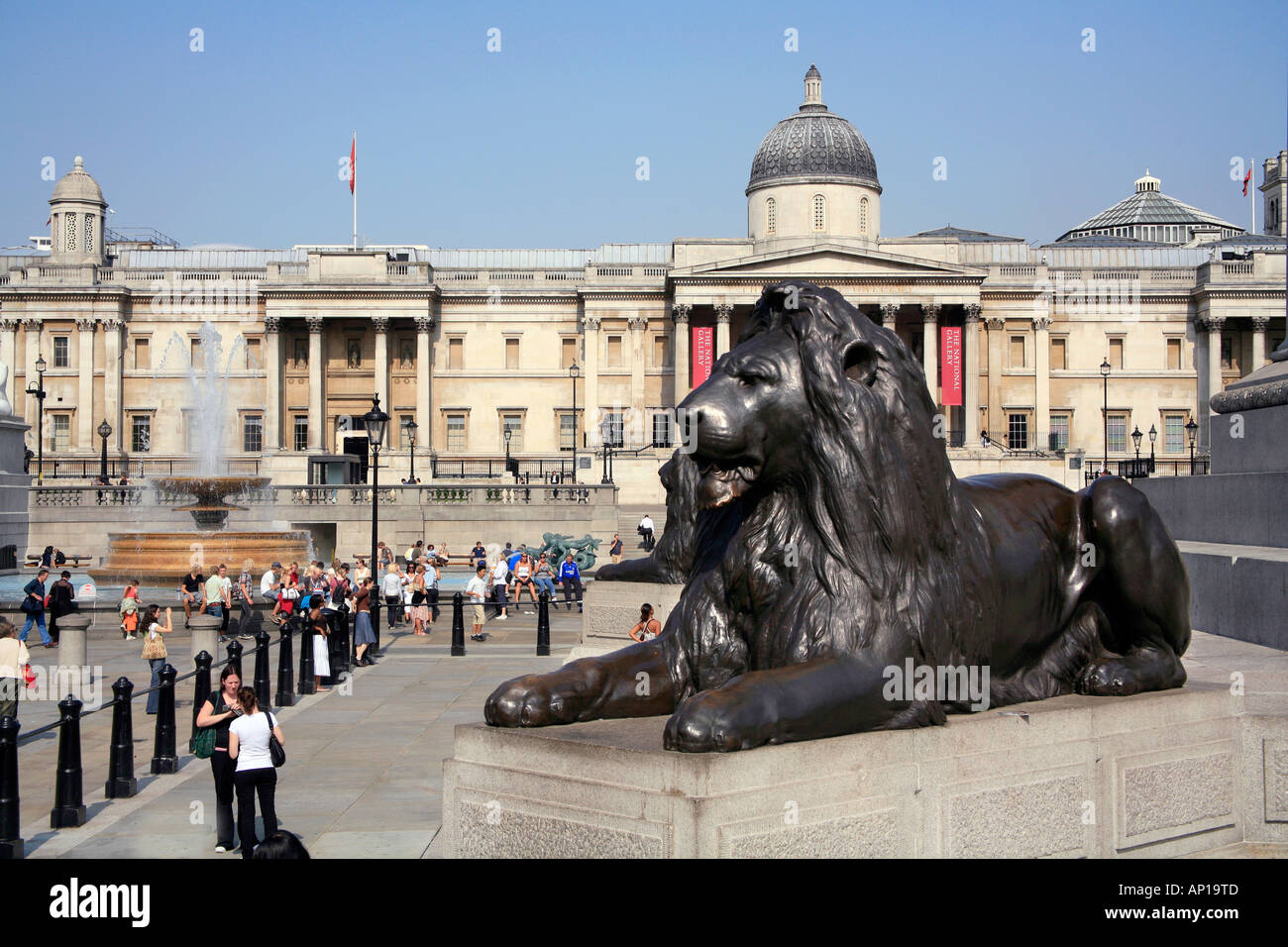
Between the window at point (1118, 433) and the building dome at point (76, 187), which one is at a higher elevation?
the building dome at point (76, 187)

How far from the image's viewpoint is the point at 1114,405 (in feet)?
255

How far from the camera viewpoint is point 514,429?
77.7m

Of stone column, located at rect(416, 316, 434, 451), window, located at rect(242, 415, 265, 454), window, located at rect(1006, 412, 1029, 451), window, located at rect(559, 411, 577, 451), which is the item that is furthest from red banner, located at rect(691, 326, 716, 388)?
window, located at rect(242, 415, 265, 454)

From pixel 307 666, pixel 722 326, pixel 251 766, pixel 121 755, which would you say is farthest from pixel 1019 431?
pixel 251 766

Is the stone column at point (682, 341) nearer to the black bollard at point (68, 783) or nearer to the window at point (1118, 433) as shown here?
the window at point (1118, 433)

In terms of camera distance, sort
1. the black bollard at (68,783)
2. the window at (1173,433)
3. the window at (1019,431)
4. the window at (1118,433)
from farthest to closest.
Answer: the window at (1173,433) → the window at (1118,433) → the window at (1019,431) → the black bollard at (68,783)

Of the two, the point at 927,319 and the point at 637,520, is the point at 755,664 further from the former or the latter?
the point at 927,319

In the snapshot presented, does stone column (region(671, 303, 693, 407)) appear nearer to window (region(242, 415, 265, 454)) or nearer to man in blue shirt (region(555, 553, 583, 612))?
window (region(242, 415, 265, 454))

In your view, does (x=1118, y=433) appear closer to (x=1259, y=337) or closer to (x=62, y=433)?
(x=1259, y=337)

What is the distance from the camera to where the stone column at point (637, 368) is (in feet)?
249

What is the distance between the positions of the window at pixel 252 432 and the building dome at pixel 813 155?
111 feet

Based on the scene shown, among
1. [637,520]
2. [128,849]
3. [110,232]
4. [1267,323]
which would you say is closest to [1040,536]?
[128,849]

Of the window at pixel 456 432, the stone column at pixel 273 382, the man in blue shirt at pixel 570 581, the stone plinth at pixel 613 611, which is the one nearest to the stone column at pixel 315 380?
the stone column at pixel 273 382

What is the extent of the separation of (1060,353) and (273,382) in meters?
47.8
